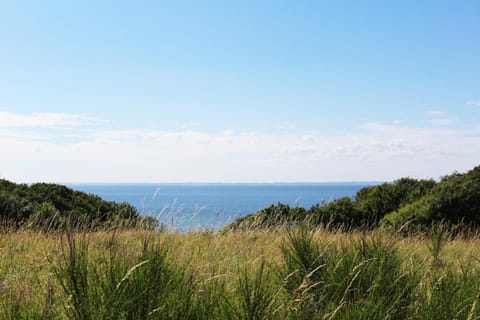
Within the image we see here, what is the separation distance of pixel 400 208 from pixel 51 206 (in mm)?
10843

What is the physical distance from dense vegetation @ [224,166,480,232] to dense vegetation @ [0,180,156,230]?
3925 millimetres

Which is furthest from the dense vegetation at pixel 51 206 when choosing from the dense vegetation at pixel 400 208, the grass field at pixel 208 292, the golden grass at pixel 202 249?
the grass field at pixel 208 292

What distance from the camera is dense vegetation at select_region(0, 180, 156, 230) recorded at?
567 inches

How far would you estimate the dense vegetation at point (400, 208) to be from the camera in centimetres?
1562

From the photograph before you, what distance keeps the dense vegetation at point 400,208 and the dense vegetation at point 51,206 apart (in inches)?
155

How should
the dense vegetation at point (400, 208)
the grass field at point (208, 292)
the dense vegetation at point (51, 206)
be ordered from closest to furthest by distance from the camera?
the grass field at point (208, 292) → the dense vegetation at point (51, 206) → the dense vegetation at point (400, 208)

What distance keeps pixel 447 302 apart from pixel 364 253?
4.98ft

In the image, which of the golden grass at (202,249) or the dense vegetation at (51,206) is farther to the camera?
the dense vegetation at (51,206)

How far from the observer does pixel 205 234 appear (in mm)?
12570

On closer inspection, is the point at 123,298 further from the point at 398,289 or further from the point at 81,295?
the point at 398,289

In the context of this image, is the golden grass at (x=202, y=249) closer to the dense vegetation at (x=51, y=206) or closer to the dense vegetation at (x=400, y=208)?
the dense vegetation at (x=400, y=208)

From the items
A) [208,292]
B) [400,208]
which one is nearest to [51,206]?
[400,208]

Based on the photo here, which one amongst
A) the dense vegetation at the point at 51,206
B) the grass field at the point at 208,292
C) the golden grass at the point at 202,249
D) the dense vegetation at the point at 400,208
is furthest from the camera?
the dense vegetation at the point at 400,208

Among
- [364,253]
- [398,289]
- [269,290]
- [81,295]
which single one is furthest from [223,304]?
[364,253]
